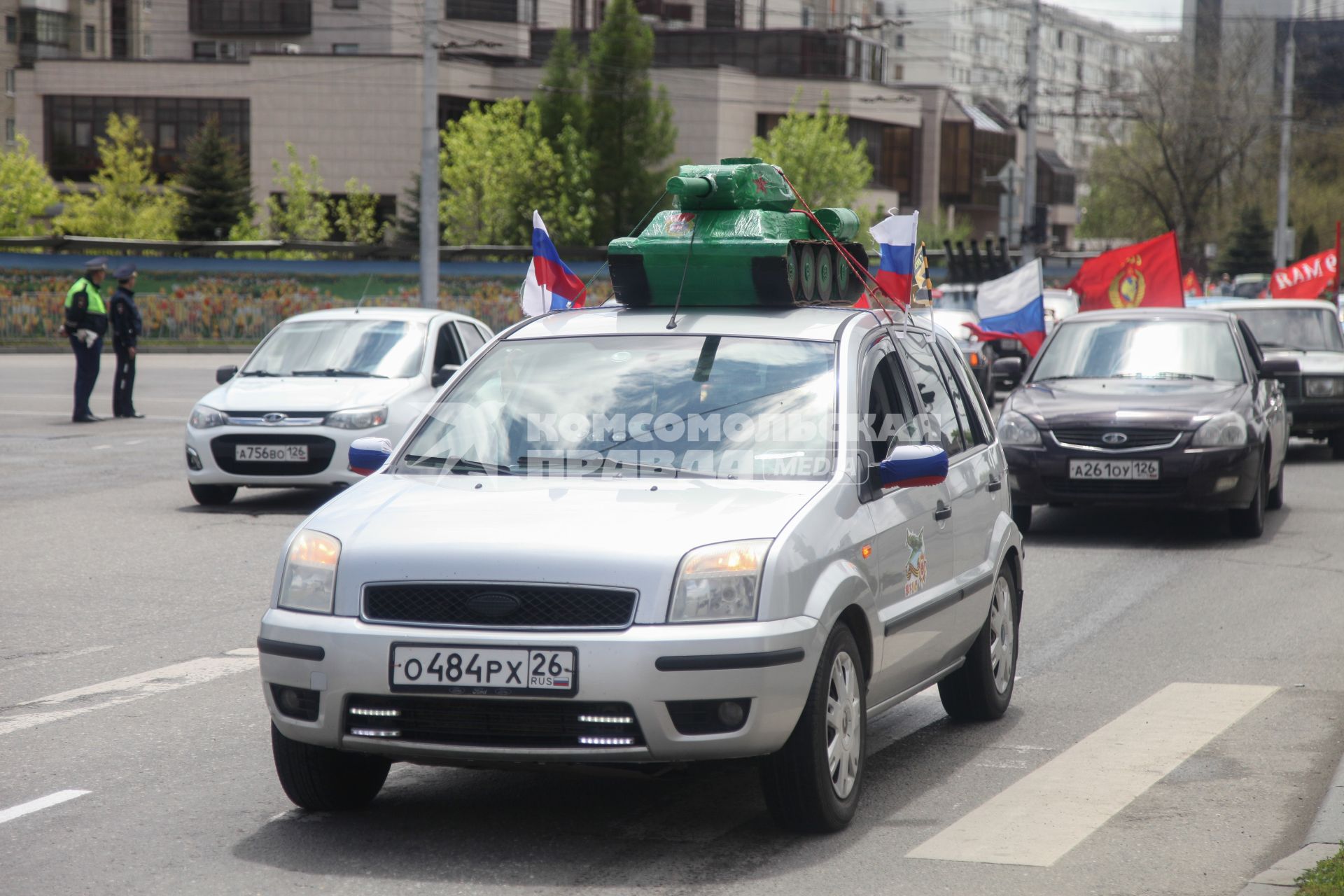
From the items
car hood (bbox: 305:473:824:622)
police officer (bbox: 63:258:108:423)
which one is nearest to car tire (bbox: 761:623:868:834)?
car hood (bbox: 305:473:824:622)

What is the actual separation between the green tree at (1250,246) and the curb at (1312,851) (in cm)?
6759

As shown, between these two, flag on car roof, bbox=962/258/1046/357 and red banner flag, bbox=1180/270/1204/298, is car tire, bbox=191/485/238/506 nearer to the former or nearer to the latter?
flag on car roof, bbox=962/258/1046/357

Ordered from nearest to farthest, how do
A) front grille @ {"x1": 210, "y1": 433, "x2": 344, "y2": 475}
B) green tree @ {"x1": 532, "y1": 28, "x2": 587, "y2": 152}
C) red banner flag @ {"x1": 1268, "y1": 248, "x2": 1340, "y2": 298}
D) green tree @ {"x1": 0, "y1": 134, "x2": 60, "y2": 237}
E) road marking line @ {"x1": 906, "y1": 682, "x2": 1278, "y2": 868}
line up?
road marking line @ {"x1": 906, "y1": 682, "x2": 1278, "y2": 868} → front grille @ {"x1": 210, "y1": 433, "x2": 344, "y2": 475} → red banner flag @ {"x1": 1268, "y1": 248, "x2": 1340, "y2": 298} → green tree @ {"x1": 0, "y1": 134, "x2": 60, "y2": 237} → green tree @ {"x1": 532, "y1": 28, "x2": 587, "y2": 152}

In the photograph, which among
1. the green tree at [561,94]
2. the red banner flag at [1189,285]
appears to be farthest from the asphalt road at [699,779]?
the green tree at [561,94]

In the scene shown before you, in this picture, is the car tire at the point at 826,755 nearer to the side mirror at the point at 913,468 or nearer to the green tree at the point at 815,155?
the side mirror at the point at 913,468

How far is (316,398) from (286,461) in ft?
1.95

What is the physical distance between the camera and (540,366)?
5.96m

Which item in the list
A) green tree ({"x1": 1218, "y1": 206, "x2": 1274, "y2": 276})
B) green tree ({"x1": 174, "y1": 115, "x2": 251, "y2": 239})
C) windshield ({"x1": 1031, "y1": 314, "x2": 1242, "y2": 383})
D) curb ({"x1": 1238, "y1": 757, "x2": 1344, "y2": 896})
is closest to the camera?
curb ({"x1": 1238, "y1": 757, "x2": 1344, "y2": 896})

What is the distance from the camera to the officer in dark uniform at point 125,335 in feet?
71.4

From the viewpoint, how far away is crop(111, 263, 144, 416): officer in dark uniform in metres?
21.8

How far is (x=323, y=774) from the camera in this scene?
518 cm

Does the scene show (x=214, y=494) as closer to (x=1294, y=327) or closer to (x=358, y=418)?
(x=358, y=418)

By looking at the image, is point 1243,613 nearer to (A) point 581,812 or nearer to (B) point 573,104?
(A) point 581,812

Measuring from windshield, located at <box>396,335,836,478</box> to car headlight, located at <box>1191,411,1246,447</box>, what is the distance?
6.63 m
